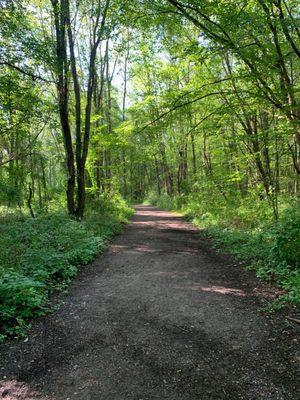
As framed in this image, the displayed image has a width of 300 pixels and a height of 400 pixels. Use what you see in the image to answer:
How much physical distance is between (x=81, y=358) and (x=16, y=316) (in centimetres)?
151

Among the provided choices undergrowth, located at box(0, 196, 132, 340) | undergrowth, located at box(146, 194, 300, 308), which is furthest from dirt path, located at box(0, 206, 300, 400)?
undergrowth, located at box(146, 194, 300, 308)

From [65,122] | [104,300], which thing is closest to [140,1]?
[65,122]

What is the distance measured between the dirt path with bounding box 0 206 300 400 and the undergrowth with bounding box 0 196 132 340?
0.37 meters

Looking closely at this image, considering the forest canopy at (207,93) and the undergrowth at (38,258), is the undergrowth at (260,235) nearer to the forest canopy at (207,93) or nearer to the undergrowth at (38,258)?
the forest canopy at (207,93)

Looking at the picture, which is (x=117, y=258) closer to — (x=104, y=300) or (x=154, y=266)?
(x=154, y=266)

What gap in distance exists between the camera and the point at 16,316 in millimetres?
4543

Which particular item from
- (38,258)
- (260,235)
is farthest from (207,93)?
(38,258)

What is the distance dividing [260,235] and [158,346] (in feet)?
17.3

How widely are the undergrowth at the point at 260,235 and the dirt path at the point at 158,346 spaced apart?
1.65 feet

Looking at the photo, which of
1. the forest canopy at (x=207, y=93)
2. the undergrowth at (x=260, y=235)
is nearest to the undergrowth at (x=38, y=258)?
the forest canopy at (x=207, y=93)

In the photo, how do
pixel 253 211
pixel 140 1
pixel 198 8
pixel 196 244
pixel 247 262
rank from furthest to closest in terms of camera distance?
pixel 253 211
pixel 196 244
pixel 140 1
pixel 247 262
pixel 198 8

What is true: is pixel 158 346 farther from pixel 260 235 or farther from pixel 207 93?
pixel 207 93

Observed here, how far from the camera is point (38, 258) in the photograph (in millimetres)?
6664

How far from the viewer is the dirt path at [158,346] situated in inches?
120
